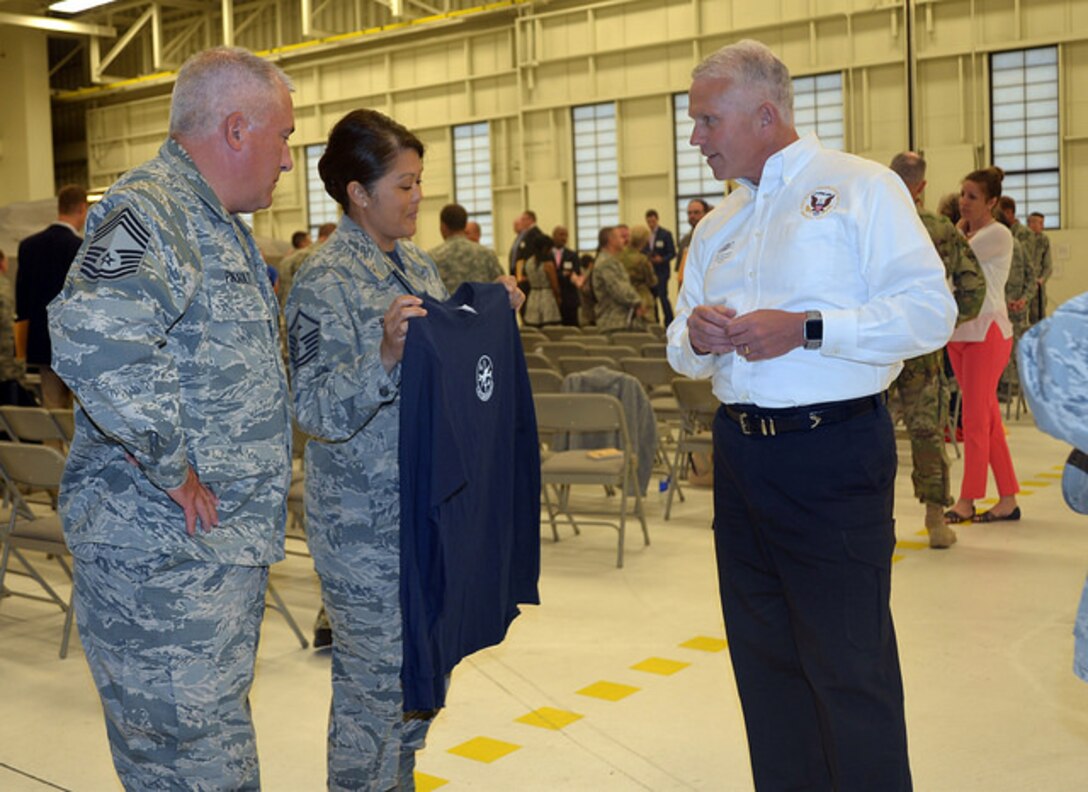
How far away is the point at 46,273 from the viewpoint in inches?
287

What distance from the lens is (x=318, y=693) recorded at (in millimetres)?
4098

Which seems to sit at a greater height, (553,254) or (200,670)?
(553,254)

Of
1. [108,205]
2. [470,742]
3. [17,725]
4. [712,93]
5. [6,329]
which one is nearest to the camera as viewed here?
[108,205]

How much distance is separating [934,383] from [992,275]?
87 centimetres

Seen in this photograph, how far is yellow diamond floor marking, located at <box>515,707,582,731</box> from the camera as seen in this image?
145 inches

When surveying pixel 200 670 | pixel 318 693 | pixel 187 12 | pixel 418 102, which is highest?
pixel 187 12

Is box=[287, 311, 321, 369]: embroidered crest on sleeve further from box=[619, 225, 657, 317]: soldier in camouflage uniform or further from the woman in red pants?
box=[619, 225, 657, 317]: soldier in camouflage uniform

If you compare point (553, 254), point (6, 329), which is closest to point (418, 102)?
point (553, 254)

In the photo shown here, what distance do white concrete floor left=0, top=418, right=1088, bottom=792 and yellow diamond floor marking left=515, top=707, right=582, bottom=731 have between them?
0.04 meters

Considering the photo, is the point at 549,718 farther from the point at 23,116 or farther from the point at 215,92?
the point at 23,116

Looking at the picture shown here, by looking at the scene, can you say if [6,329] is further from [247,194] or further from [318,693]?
[247,194]

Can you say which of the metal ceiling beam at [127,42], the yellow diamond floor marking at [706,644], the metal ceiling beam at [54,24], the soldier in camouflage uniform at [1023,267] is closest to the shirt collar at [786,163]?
the yellow diamond floor marking at [706,644]

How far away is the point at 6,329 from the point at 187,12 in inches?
698

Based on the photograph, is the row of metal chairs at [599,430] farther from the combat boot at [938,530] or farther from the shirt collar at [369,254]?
the shirt collar at [369,254]
